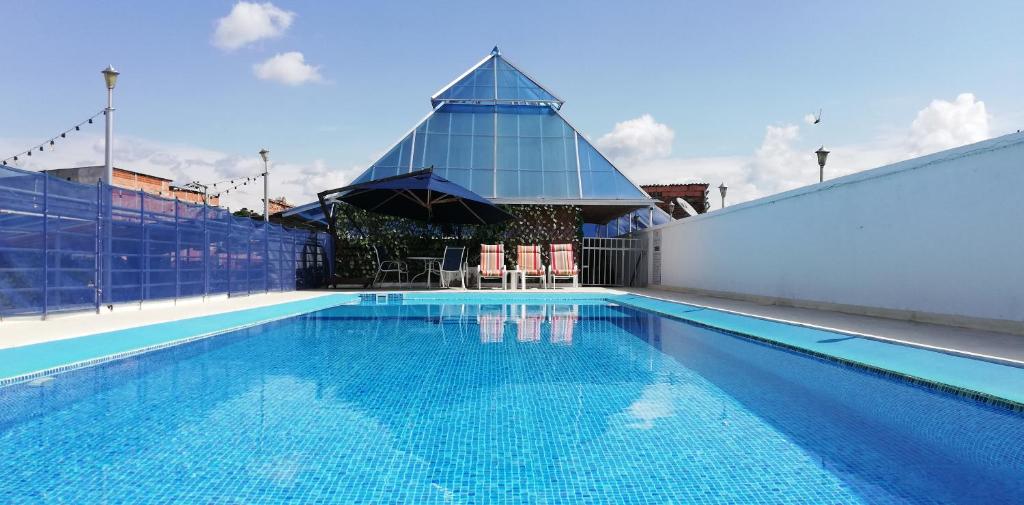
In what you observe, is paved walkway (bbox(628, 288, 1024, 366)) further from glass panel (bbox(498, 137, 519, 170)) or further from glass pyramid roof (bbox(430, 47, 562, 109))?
glass pyramid roof (bbox(430, 47, 562, 109))

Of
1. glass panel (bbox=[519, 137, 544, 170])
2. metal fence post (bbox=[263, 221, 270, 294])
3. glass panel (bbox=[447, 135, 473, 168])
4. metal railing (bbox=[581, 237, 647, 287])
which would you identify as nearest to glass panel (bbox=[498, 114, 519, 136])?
glass panel (bbox=[519, 137, 544, 170])

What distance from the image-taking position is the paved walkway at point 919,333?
14.9 ft

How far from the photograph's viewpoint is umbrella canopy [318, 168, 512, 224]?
10.9 metres

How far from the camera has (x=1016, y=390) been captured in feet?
10.9

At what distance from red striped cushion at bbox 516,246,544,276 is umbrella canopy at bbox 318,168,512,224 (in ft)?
3.20

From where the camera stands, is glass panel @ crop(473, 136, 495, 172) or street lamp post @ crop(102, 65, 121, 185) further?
glass panel @ crop(473, 136, 495, 172)

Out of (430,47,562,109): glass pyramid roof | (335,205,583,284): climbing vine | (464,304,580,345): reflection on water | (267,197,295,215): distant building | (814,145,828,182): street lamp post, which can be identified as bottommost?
(464,304,580,345): reflection on water

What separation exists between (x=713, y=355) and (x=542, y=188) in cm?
1017

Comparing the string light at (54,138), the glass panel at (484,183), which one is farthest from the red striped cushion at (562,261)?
the string light at (54,138)

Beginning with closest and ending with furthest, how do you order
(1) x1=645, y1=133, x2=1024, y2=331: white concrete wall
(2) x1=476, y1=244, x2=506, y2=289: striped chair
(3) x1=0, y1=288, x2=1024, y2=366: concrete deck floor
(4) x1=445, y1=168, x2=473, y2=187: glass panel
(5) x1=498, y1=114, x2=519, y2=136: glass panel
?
(3) x1=0, y1=288, x2=1024, y2=366: concrete deck floor → (1) x1=645, y1=133, x2=1024, y2=331: white concrete wall → (2) x1=476, y1=244, x2=506, y2=289: striped chair → (4) x1=445, y1=168, x2=473, y2=187: glass panel → (5) x1=498, y1=114, x2=519, y2=136: glass panel

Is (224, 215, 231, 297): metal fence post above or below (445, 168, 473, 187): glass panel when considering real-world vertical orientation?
below

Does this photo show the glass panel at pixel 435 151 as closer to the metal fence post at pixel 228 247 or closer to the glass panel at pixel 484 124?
the glass panel at pixel 484 124

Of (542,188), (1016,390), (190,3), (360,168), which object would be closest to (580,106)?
(542,188)

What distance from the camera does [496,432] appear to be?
2.97 metres
